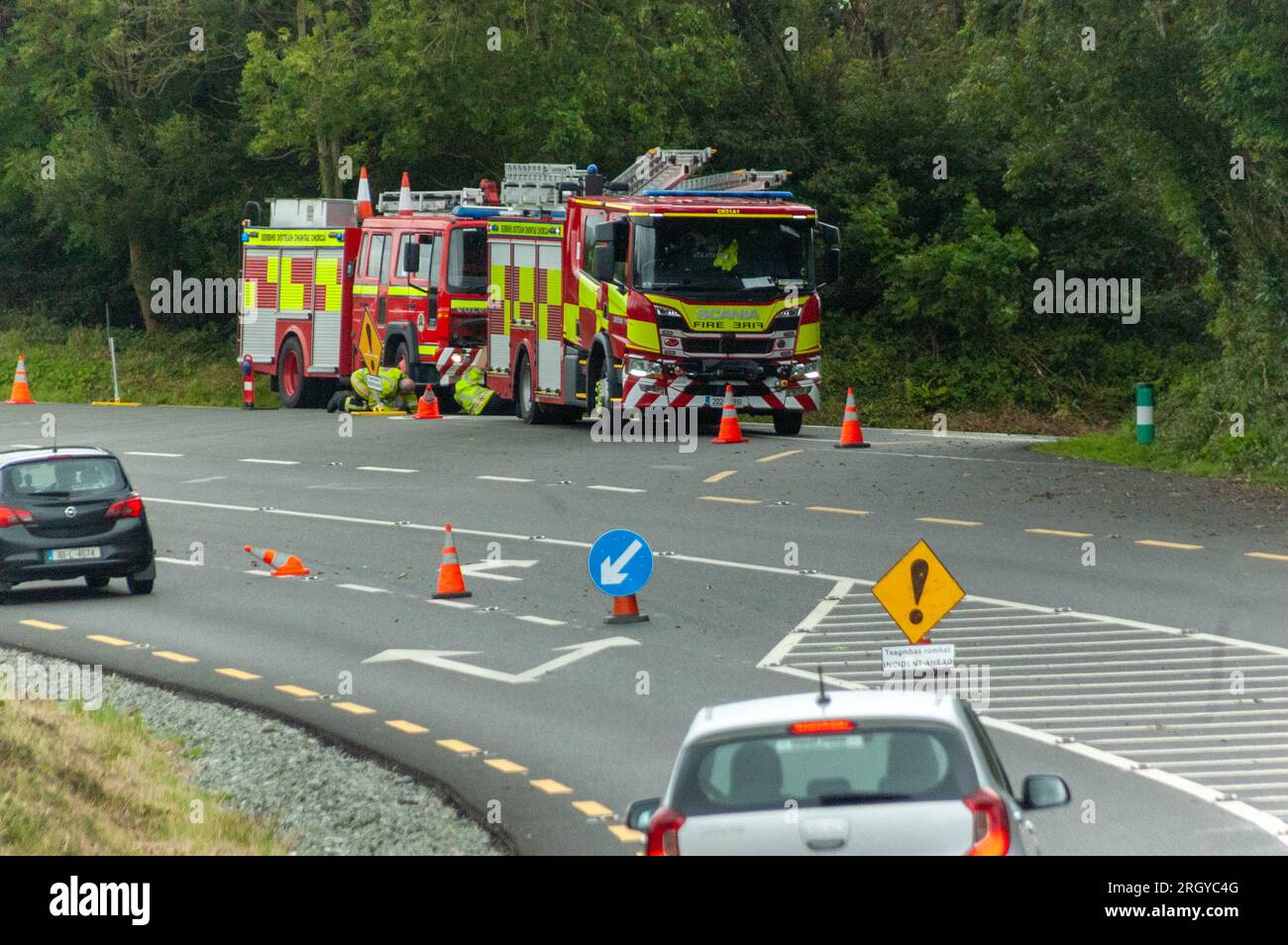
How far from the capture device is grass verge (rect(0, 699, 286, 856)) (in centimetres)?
1066

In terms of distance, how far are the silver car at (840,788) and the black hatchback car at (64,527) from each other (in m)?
13.2

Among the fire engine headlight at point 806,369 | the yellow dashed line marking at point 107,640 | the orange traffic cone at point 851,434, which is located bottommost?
the yellow dashed line marking at point 107,640

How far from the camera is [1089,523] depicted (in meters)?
22.3

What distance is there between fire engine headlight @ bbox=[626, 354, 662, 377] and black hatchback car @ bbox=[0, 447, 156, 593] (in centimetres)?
1058

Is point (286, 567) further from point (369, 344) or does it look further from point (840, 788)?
point (369, 344)

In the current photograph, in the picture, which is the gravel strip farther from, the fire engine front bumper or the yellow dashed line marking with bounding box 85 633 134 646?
the fire engine front bumper

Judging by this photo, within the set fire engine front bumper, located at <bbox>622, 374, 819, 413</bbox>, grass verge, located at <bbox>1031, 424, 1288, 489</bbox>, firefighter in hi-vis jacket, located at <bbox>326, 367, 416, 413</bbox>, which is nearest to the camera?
grass verge, located at <bbox>1031, 424, 1288, 489</bbox>

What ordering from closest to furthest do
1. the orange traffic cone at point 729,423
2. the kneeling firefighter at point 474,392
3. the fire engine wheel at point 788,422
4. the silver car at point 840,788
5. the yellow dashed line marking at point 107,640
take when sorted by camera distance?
1. the silver car at point 840,788
2. the yellow dashed line marking at point 107,640
3. the orange traffic cone at point 729,423
4. the fire engine wheel at point 788,422
5. the kneeling firefighter at point 474,392

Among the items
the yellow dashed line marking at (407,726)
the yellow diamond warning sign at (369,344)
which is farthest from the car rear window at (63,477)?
the yellow diamond warning sign at (369,344)

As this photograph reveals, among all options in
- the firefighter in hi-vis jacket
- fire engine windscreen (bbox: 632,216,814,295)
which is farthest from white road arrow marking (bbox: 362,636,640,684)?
the firefighter in hi-vis jacket

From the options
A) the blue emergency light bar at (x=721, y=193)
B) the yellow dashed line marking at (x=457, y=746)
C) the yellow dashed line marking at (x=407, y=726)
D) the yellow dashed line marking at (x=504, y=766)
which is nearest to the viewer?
the yellow dashed line marking at (x=504, y=766)

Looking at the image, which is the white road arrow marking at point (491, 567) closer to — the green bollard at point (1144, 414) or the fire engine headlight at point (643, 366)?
the fire engine headlight at point (643, 366)

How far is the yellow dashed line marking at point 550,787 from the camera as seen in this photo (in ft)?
41.1
